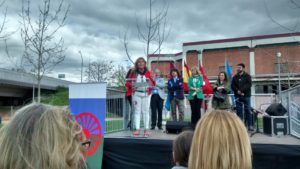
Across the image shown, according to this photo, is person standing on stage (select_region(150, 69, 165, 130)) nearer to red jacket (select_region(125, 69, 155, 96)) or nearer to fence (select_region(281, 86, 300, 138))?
red jacket (select_region(125, 69, 155, 96))

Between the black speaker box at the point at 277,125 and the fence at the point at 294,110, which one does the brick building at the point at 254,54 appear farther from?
the black speaker box at the point at 277,125

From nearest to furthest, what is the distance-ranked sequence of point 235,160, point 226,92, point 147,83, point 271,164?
point 235,160
point 271,164
point 147,83
point 226,92

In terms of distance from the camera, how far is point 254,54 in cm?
3850

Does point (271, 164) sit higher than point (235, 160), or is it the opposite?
point (235, 160)

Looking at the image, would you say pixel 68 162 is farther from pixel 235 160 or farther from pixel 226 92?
pixel 226 92

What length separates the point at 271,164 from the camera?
5094 millimetres

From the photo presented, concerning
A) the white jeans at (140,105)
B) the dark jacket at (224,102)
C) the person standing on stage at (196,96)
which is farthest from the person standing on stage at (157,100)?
the dark jacket at (224,102)

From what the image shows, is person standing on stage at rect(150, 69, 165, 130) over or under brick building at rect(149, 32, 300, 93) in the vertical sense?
under

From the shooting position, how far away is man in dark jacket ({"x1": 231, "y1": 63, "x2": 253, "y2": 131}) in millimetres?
7402

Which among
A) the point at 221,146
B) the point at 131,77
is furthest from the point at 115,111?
the point at 221,146

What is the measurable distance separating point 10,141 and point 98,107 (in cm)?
475

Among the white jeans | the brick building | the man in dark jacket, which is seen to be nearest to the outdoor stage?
the white jeans

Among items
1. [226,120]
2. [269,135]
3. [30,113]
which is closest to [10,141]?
[30,113]

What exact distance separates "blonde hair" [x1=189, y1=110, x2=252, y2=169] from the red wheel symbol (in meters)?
4.27
